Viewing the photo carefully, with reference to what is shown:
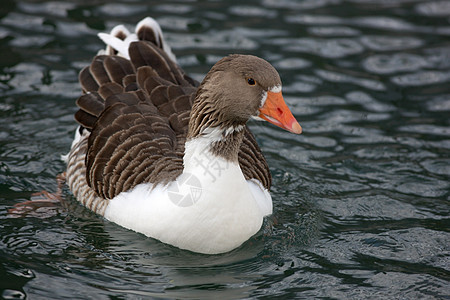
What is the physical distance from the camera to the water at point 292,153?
7.65m

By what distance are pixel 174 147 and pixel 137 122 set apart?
2.00 feet

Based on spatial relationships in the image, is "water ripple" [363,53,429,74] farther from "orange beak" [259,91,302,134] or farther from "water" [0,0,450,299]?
"orange beak" [259,91,302,134]

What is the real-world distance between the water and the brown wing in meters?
0.77

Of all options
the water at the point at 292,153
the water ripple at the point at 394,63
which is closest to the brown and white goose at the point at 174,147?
the water at the point at 292,153

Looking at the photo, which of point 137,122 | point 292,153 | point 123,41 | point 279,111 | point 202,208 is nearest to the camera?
point 279,111

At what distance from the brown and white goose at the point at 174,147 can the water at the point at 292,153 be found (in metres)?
0.42

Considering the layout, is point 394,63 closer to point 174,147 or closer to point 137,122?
point 174,147

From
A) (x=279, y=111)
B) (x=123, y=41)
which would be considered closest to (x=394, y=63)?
(x=123, y=41)

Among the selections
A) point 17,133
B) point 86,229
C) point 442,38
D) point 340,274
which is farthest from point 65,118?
point 442,38

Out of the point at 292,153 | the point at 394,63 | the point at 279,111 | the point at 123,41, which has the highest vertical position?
the point at 123,41

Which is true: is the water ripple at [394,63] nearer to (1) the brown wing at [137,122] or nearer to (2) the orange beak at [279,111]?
(1) the brown wing at [137,122]

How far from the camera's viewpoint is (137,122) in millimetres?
8641

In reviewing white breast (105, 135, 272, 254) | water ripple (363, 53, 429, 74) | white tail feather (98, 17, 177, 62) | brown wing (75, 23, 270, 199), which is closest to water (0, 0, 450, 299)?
water ripple (363, 53, 429, 74)

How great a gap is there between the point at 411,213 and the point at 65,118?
615 centimetres
